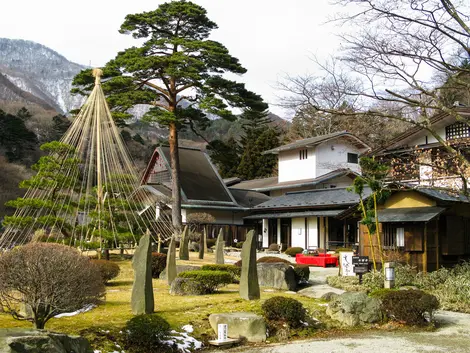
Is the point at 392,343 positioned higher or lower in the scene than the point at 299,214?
lower

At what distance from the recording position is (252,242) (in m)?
13.8

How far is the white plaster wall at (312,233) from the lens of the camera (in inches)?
1336

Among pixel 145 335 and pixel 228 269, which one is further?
pixel 228 269

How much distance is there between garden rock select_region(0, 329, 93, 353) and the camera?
623cm

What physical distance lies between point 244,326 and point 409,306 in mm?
4036

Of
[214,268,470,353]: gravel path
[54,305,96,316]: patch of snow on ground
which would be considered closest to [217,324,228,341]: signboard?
[214,268,470,353]: gravel path

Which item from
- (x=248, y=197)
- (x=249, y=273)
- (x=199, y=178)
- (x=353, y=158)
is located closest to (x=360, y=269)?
(x=249, y=273)

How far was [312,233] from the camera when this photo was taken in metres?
34.3

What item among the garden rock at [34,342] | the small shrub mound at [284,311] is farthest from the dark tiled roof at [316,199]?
the garden rock at [34,342]

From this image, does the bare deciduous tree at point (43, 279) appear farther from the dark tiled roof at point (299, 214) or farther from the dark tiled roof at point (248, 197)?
the dark tiled roof at point (248, 197)

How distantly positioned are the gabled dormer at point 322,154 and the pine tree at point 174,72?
9.97m

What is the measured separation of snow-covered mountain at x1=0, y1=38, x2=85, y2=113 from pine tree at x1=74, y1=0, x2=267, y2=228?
85357 mm

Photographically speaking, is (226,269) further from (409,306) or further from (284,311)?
(409,306)

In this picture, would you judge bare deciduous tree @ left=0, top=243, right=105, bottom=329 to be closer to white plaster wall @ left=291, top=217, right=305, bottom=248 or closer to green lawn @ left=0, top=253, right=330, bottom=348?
green lawn @ left=0, top=253, right=330, bottom=348
